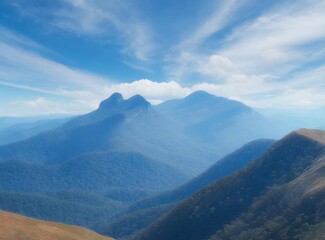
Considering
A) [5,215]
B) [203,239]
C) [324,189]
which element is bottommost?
[203,239]

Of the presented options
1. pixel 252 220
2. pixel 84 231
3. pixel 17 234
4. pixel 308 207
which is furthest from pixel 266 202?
pixel 17 234

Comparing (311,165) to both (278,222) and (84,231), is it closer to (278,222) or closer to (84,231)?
(278,222)

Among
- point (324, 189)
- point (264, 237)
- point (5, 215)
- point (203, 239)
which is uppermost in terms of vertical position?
point (324, 189)

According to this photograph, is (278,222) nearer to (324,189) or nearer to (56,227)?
(324,189)

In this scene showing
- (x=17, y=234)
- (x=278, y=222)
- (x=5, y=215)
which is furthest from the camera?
(x=278, y=222)

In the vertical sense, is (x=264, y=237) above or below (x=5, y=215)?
below

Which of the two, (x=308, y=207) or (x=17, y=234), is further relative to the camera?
(x=308, y=207)

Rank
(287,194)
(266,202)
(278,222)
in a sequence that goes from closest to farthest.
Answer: (278,222) < (287,194) < (266,202)

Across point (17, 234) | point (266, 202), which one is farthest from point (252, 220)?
point (17, 234)

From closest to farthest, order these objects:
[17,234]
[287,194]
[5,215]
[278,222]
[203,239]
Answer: [17,234] → [5,215] → [278,222] → [287,194] → [203,239]
